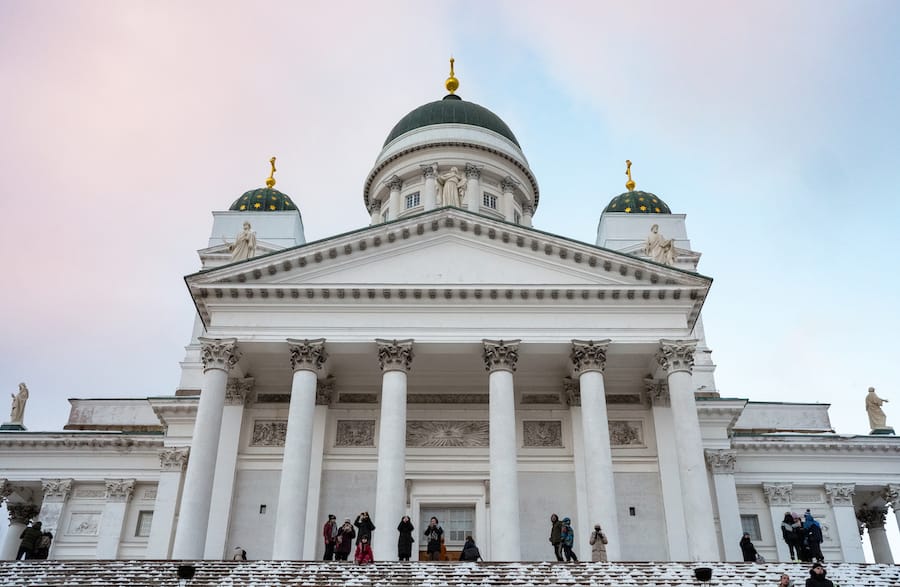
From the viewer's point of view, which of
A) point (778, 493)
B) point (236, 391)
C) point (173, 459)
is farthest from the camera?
point (778, 493)

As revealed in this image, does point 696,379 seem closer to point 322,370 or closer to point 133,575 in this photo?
point 322,370

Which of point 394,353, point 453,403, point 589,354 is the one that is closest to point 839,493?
point 589,354

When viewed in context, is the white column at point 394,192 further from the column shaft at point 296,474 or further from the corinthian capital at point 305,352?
the column shaft at point 296,474

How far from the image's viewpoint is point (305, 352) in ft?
73.6

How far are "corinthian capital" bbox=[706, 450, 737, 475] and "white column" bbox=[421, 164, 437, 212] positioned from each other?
15.8 m

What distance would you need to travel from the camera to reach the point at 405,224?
77.6ft

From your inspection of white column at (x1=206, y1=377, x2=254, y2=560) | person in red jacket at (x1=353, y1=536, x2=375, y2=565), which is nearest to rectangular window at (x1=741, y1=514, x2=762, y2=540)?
person in red jacket at (x1=353, y1=536, x2=375, y2=565)

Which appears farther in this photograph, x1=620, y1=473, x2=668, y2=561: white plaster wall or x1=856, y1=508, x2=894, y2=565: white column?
x1=856, y1=508, x2=894, y2=565: white column

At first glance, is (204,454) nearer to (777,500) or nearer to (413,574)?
(413,574)

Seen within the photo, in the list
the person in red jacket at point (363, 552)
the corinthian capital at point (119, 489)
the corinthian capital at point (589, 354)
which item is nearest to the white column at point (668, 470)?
the corinthian capital at point (589, 354)

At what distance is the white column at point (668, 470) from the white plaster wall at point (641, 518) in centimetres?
35

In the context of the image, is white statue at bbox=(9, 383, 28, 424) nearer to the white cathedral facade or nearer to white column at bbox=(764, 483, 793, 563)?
the white cathedral facade

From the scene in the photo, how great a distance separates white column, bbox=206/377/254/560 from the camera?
22875 millimetres

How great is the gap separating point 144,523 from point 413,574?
17.0 meters
